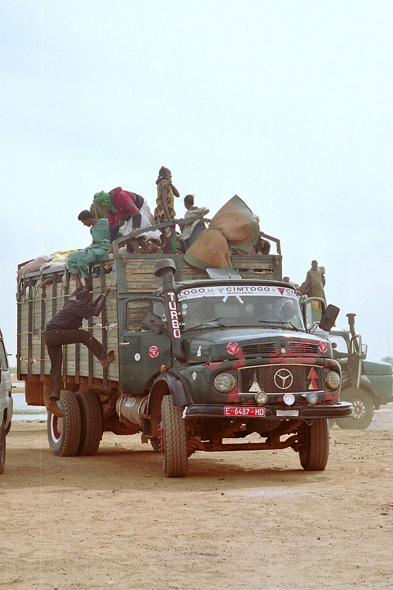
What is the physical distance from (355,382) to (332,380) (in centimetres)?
934

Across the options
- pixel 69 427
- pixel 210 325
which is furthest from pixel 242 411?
pixel 69 427

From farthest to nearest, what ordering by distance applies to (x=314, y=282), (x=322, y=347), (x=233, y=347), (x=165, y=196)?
(x=314, y=282) < (x=165, y=196) < (x=322, y=347) < (x=233, y=347)

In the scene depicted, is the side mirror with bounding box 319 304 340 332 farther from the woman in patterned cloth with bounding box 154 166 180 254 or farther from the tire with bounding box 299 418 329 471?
the woman in patterned cloth with bounding box 154 166 180 254

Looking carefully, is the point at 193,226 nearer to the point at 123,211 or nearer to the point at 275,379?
the point at 123,211

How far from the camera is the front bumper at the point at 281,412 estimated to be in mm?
10320

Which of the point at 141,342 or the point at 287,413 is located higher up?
the point at 141,342

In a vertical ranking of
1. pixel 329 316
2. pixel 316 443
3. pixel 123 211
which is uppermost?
pixel 123 211

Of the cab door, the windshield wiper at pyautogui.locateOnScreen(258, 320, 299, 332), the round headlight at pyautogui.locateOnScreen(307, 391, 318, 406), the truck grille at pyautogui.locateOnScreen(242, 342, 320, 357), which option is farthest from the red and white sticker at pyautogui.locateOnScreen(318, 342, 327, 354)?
the cab door

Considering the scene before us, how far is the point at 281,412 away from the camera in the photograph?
34.3 feet

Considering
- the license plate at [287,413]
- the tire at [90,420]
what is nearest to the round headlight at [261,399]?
the license plate at [287,413]

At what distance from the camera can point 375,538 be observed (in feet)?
23.6

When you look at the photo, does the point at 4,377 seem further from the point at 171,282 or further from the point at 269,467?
the point at 269,467

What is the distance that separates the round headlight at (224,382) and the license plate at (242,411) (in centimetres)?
23

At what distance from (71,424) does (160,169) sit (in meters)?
4.39
